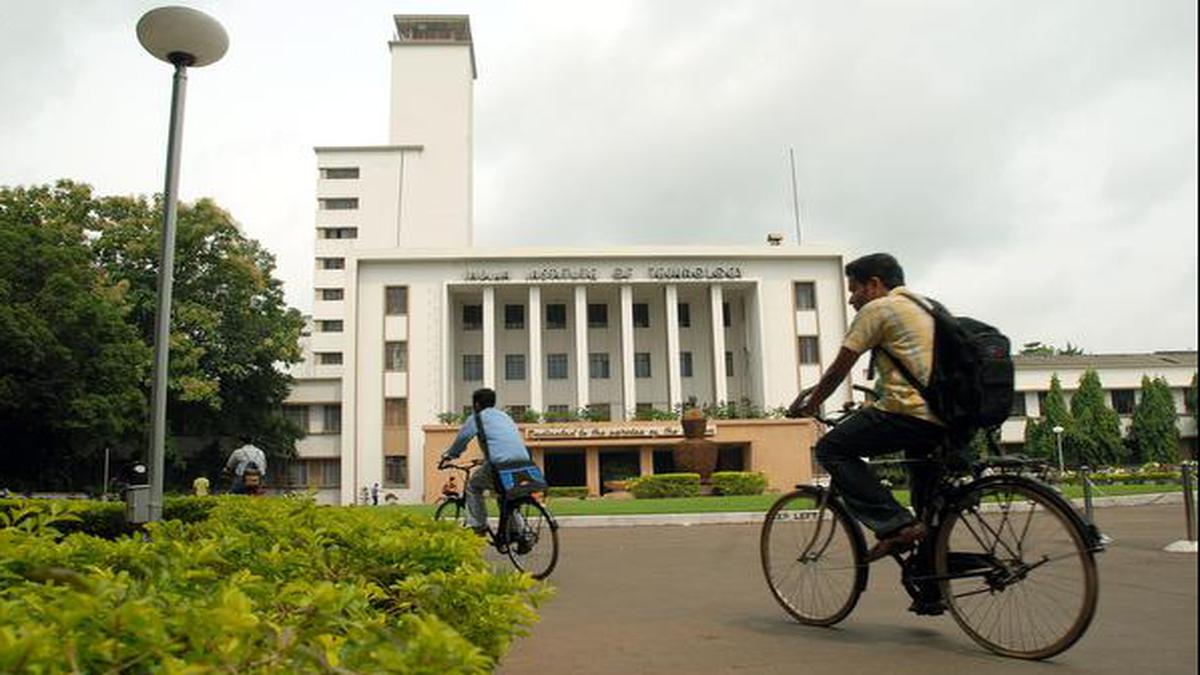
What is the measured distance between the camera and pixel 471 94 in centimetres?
6128

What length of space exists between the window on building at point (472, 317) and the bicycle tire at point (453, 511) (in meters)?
39.8

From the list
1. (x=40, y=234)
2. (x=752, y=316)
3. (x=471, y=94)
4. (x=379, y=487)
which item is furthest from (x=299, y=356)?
(x=471, y=94)

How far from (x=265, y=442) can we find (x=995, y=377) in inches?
1694

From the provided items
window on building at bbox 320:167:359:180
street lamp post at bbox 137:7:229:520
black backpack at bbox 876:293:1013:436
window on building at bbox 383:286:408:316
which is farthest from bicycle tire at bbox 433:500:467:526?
window on building at bbox 320:167:359:180

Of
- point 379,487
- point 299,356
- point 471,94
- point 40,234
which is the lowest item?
point 379,487

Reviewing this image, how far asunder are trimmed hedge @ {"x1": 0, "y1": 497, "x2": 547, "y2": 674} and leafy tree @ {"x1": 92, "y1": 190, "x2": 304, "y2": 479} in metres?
33.5

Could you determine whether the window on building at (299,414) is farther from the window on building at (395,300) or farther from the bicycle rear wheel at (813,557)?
the bicycle rear wheel at (813,557)

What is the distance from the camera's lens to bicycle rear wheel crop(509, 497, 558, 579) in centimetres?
656

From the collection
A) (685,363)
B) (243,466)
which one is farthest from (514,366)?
(243,466)

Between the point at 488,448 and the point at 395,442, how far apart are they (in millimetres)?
36644

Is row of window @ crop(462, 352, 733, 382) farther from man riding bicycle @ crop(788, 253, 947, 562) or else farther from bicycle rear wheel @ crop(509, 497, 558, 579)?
man riding bicycle @ crop(788, 253, 947, 562)

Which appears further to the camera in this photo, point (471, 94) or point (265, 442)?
point (471, 94)

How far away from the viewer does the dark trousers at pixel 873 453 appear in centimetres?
350

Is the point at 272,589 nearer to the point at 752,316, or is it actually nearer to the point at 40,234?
the point at 40,234
